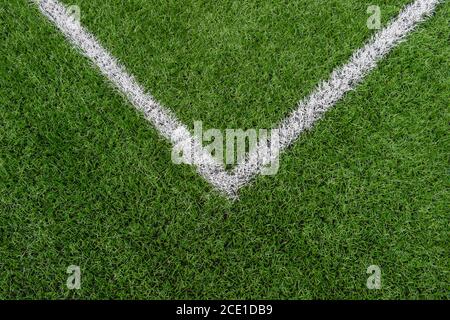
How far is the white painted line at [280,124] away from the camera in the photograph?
8.37ft

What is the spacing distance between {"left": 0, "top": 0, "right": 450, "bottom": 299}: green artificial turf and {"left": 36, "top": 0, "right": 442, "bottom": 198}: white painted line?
55 mm

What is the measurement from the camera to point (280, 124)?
263 centimetres

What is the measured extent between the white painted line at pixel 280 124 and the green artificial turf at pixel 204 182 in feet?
0.18

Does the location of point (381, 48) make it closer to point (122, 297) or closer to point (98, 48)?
point (98, 48)

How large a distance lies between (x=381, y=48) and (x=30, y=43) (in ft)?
7.12

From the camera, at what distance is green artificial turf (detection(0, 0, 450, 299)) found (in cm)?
241

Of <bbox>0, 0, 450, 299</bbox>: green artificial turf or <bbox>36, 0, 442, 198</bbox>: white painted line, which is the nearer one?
<bbox>0, 0, 450, 299</bbox>: green artificial turf

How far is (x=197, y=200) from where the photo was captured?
2.51 meters

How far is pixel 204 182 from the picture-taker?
8.30 ft

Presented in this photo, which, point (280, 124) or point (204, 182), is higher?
point (280, 124)

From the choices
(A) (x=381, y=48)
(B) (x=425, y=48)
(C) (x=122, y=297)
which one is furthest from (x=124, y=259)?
(B) (x=425, y=48)

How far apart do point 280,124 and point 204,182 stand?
1.85ft

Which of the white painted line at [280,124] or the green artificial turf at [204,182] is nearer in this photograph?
the green artificial turf at [204,182]
